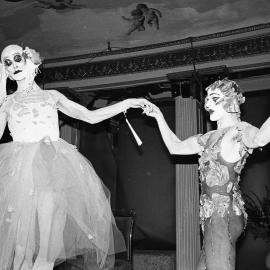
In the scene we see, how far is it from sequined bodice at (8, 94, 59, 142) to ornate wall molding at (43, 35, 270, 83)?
4.94 metres

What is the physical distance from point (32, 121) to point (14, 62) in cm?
44

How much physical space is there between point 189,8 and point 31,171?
4.77 meters

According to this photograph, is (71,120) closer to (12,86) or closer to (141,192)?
(12,86)

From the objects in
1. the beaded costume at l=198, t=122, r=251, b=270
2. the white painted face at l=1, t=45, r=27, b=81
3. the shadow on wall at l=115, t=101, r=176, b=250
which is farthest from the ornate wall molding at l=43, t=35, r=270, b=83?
the white painted face at l=1, t=45, r=27, b=81

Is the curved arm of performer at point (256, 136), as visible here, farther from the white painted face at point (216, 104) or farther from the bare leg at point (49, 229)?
the bare leg at point (49, 229)

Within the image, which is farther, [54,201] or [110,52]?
[110,52]

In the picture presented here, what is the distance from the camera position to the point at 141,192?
9750 mm

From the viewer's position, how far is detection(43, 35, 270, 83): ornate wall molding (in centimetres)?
700

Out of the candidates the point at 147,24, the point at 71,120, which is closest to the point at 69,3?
the point at 147,24

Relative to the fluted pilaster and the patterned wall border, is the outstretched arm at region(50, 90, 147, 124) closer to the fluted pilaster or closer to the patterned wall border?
the fluted pilaster

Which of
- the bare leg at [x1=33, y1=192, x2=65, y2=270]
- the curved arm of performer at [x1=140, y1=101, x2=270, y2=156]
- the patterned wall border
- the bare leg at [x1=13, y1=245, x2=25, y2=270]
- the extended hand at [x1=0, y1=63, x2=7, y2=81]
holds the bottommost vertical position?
the bare leg at [x1=13, y1=245, x2=25, y2=270]

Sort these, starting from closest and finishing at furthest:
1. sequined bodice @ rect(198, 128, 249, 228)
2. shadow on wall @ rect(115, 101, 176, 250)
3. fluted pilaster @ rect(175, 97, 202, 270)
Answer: sequined bodice @ rect(198, 128, 249, 228) < fluted pilaster @ rect(175, 97, 202, 270) < shadow on wall @ rect(115, 101, 176, 250)
